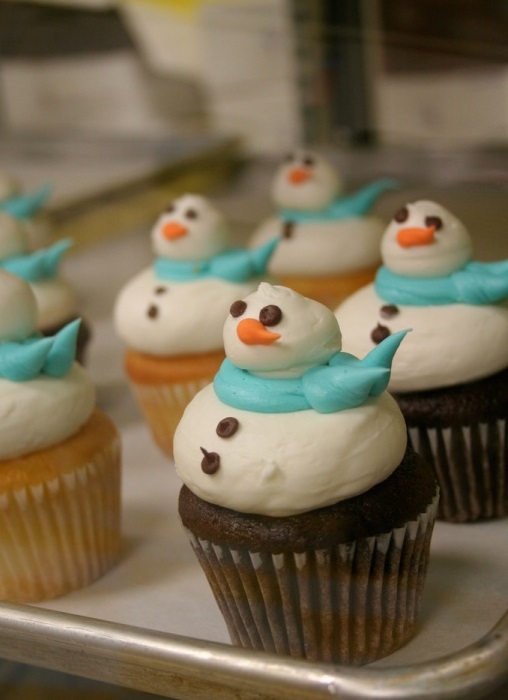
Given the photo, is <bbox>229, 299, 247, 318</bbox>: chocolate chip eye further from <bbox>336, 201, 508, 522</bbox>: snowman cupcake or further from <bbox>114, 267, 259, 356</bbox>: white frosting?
<bbox>114, 267, 259, 356</bbox>: white frosting

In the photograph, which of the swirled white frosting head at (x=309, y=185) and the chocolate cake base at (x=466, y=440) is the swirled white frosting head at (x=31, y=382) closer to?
the chocolate cake base at (x=466, y=440)

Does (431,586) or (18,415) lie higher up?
(18,415)

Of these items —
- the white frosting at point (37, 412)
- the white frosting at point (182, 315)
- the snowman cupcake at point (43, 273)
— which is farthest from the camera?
the snowman cupcake at point (43, 273)

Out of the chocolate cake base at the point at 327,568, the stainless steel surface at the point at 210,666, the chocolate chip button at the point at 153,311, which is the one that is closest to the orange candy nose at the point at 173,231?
the chocolate chip button at the point at 153,311

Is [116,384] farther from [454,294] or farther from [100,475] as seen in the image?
[454,294]

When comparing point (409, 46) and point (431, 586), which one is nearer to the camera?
point (431, 586)

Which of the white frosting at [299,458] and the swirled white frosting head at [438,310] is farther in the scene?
the swirled white frosting head at [438,310]

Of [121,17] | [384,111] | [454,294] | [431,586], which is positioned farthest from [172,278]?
[121,17]
